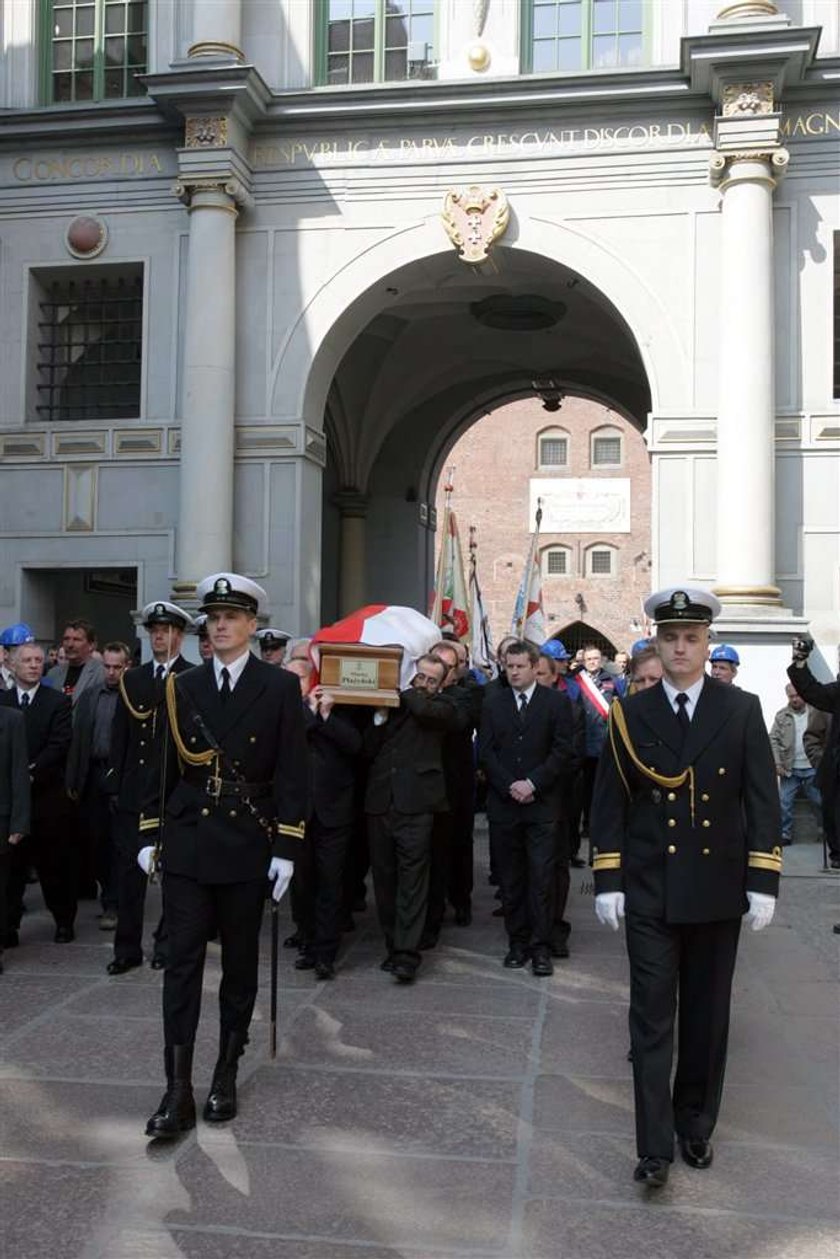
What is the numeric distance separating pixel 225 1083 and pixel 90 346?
40.7 feet

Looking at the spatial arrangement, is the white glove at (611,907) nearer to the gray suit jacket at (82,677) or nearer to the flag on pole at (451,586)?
the gray suit jacket at (82,677)

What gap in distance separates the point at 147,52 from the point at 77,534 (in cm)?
568

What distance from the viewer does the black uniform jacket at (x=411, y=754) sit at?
24.0 feet

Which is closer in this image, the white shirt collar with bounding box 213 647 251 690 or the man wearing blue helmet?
the white shirt collar with bounding box 213 647 251 690

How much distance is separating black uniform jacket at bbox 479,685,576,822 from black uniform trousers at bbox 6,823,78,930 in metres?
2.66

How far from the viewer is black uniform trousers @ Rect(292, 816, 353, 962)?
719cm

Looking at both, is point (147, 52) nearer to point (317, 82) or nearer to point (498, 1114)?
point (317, 82)

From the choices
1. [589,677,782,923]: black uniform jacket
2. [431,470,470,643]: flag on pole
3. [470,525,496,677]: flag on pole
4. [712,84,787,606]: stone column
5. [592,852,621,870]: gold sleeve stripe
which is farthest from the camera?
[470,525,496,677]: flag on pole

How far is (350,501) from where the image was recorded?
2194cm

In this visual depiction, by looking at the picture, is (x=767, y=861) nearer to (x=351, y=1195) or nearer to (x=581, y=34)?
(x=351, y=1195)

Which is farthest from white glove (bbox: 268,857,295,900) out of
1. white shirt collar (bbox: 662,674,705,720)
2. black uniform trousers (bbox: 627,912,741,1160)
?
white shirt collar (bbox: 662,674,705,720)

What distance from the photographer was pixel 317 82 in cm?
1483

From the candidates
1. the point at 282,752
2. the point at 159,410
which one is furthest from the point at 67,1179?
the point at 159,410

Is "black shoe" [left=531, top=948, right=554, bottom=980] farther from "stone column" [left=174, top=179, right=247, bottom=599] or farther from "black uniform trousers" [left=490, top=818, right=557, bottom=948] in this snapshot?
"stone column" [left=174, top=179, right=247, bottom=599]
